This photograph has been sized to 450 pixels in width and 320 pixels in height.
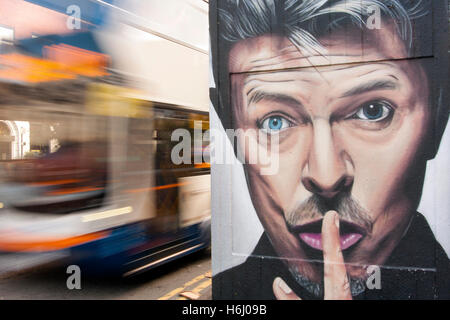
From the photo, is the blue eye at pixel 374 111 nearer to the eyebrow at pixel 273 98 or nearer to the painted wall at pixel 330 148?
the painted wall at pixel 330 148

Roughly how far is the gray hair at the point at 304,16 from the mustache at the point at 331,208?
1.28 m

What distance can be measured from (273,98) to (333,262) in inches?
61.1

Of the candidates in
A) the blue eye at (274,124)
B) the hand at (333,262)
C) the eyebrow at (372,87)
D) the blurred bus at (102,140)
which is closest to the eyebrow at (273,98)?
the blue eye at (274,124)

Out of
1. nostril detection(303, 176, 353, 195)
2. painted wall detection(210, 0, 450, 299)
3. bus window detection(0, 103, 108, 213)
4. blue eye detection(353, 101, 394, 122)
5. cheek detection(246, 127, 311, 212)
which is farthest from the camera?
bus window detection(0, 103, 108, 213)

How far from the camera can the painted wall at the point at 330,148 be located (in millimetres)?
3289

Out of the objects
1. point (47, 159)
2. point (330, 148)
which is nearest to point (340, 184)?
point (330, 148)

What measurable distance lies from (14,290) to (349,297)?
4.30 meters

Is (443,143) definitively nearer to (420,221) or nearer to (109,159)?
(420,221)

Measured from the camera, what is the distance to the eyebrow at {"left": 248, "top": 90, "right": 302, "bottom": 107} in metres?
3.65

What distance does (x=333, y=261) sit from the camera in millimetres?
3588

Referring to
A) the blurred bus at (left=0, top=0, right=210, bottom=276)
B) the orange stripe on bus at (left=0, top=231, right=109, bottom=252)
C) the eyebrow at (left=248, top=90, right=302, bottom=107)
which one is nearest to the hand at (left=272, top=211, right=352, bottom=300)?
the eyebrow at (left=248, top=90, right=302, bottom=107)

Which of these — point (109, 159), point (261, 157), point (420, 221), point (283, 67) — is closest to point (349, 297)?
point (420, 221)

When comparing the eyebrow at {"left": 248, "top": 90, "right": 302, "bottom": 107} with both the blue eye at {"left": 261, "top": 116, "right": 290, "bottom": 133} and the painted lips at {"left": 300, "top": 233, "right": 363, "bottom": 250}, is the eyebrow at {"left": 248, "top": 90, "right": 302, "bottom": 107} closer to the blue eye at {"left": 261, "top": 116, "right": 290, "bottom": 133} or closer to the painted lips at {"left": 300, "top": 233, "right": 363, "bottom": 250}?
the blue eye at {"left": 261, "top": 116, "right": 290, "bottom": 133}

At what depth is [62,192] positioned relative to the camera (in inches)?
172
